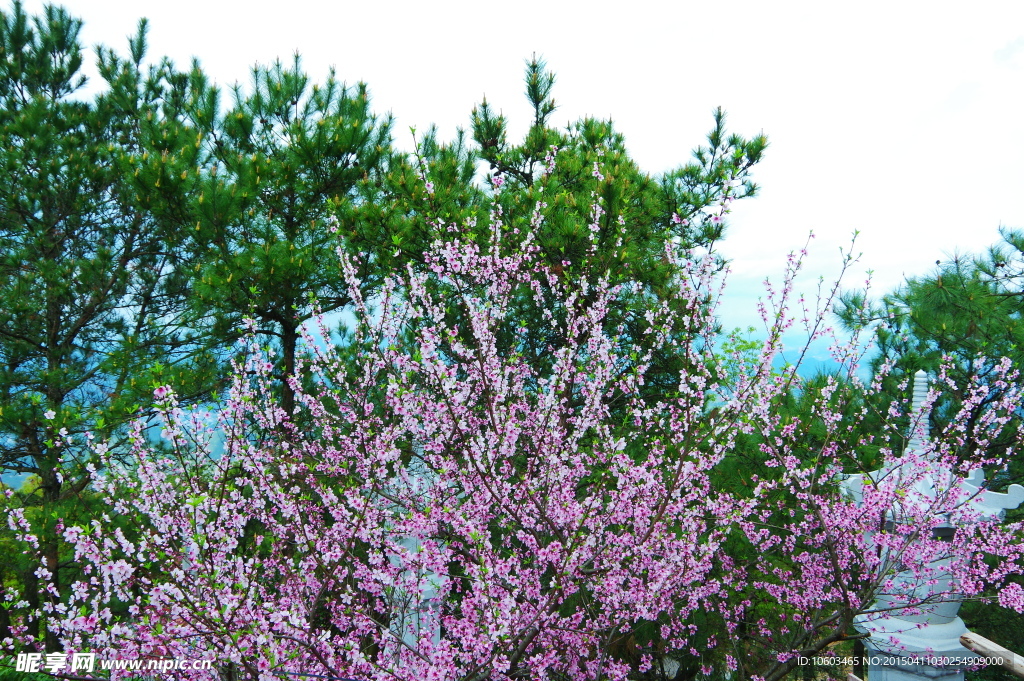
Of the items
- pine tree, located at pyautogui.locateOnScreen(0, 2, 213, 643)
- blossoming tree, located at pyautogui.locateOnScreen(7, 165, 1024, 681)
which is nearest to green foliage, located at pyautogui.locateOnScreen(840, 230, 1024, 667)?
blossoming tree, located at pyautogui.locateOnScreen(7, 165, 1024, 681)

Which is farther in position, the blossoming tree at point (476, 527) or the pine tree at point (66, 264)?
the pine tree at point (66, 264)

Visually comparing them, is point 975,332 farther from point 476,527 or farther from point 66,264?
point 66,264

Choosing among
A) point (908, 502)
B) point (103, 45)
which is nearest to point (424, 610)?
point (908, 502)

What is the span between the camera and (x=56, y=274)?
296 inches

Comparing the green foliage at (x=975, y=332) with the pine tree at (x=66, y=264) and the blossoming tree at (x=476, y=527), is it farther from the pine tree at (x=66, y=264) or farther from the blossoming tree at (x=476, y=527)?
the pine tree at (x=66, y=264)

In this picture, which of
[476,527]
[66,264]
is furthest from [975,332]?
[66,264]

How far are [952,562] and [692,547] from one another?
1996mm

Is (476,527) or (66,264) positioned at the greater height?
(66,264)

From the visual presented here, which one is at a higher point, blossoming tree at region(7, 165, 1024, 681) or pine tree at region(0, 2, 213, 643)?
pine tree at region(0, 2, 213, 643)


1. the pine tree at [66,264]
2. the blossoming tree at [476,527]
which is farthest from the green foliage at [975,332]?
the pine tree at [66,264]

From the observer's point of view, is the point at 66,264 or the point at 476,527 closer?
the point at 476,527

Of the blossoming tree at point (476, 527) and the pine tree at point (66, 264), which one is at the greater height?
the pine tree at point (66, 264)

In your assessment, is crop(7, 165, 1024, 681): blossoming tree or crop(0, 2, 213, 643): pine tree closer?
crop(7, 165, 1024, 681): blossoming tree

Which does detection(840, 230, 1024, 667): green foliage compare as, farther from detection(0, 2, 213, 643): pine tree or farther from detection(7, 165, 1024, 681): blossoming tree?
detection(0, 2, 213, 643): pine tree
